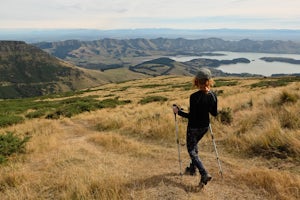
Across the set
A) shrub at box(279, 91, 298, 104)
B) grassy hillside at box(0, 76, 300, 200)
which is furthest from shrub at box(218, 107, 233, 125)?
shrub at box(279, 91, 298, 104)

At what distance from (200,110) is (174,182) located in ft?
5.35

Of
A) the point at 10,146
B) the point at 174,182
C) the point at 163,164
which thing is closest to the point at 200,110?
the point at 174,182

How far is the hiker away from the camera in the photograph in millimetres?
6023

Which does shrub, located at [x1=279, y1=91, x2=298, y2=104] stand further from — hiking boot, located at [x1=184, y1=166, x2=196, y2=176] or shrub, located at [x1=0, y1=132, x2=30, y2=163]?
shrub, located at [x1=0, y1=132, x2=30, y2=163]

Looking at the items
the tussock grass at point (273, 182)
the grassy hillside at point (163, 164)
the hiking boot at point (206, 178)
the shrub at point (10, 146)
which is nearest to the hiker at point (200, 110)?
the hiking boot at point (206, 178)

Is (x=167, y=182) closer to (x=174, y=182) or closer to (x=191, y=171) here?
(x=174, y=182)

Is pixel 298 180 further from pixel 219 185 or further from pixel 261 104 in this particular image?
pixel 261 104

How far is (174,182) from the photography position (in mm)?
6207

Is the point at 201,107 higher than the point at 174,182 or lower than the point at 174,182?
higher

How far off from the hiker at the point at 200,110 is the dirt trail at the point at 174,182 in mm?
370

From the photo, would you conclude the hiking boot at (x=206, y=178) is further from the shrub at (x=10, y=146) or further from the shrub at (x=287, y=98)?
the shrub at (x=287, y=98)

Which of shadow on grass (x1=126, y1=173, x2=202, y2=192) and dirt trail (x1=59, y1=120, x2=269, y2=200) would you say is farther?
shadow on grass (x1=126, y1=173, x2=202, y2=192)

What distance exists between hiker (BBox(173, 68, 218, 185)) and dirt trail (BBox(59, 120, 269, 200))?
1.21 ft

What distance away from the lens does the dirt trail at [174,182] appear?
5555 mm
